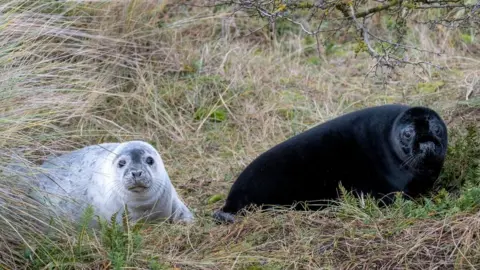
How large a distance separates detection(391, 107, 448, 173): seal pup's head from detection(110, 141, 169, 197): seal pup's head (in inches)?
60.7

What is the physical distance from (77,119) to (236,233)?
103 inches

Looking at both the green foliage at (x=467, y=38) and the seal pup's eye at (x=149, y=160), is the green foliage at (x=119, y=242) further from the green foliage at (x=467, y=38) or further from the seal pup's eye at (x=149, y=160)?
the green foliage at (x=467, y=38)

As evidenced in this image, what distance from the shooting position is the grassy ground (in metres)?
4.33

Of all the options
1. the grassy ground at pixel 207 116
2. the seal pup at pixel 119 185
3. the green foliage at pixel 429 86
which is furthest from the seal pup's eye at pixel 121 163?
the green foliage at pixel 429 86

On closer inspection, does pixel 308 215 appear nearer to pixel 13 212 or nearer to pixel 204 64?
pixel 13 212

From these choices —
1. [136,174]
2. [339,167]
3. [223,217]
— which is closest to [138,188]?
[136,174]

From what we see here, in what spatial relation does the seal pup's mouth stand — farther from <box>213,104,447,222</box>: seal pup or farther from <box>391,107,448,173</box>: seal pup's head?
<box>391,107,448,173</box>: seal pup's head

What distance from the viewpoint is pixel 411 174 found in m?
5.35

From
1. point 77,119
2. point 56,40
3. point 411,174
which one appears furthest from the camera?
point 56,40

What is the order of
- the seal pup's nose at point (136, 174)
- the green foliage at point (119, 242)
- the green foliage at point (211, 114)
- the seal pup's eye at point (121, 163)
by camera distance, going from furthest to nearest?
the green foliage at point (211, 114) → the seal pup's eye at point (121, 163) → the seal pup's nose at point (136, 174) → the green foliage at point (119, 242)

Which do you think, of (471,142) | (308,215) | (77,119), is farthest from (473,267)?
(77,119)

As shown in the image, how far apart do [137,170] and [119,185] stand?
0.55 feet

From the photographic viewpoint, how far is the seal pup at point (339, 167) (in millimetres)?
5363

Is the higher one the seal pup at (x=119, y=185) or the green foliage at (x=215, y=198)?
the seal pup at (x=119, y=185)
